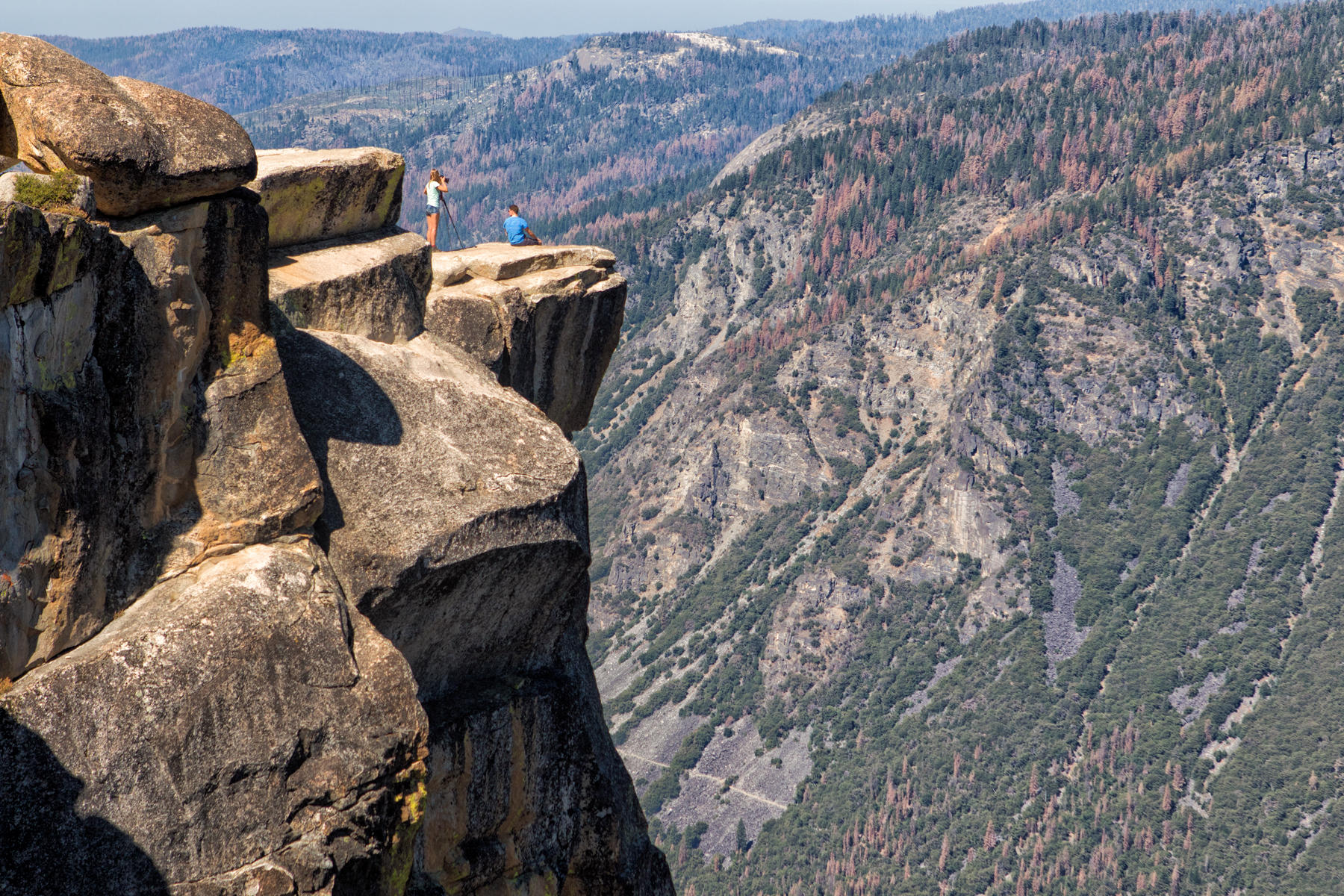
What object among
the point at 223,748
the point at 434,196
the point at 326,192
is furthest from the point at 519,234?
the point at 223,748

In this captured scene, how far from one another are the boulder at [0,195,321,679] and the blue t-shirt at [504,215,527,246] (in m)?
19.4

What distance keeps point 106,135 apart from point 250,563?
7.83 meters

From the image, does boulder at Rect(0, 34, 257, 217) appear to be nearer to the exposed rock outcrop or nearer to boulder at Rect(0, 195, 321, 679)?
boulder at Rect(0, 195, 321, 679)

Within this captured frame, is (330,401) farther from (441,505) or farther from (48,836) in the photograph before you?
(48,836)

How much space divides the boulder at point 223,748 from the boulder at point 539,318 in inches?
483

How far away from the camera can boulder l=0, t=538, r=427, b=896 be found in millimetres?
19172

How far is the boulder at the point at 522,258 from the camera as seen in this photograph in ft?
125

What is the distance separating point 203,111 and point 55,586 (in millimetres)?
9497

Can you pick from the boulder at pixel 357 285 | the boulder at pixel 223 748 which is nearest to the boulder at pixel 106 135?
the boulder at pixel 357 285

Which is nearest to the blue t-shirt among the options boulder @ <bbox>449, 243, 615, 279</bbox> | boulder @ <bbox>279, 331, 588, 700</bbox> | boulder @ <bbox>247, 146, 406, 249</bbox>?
boulder @ <bbox>449, 243, 615, 279</bbox>

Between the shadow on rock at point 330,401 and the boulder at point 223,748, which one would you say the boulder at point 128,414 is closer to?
the boulder at point 223,748

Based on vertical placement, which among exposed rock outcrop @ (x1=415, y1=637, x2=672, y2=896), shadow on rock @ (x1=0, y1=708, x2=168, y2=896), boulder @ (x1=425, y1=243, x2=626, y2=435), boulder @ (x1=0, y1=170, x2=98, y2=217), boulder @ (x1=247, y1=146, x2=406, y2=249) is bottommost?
exposed rock outcrop @ (x1=415, y1=637, x2=672, y2=896)

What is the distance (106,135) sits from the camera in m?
21.8

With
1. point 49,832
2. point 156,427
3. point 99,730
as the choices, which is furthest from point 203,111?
point 49,832
